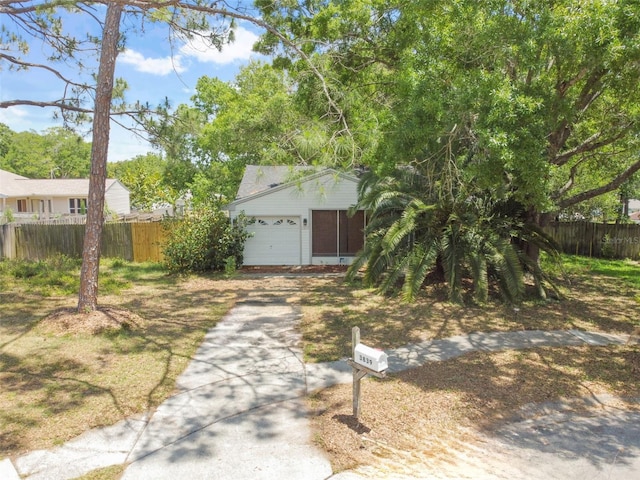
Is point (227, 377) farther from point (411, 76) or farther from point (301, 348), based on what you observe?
point (411, 76)

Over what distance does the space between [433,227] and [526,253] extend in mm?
2430

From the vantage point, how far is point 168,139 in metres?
9.06

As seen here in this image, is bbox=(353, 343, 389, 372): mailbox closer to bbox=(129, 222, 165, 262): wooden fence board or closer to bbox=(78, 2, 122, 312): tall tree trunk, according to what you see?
bbox=(78, 2, 122, 312): tall tree trunk

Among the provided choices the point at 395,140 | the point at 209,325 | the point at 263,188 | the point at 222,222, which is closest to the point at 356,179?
the point at 263,188

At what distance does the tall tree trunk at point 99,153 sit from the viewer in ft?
25.9

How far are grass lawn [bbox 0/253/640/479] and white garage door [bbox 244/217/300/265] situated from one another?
4.03 metres

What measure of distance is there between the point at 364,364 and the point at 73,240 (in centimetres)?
1537

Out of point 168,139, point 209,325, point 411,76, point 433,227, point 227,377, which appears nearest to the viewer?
point 227,377

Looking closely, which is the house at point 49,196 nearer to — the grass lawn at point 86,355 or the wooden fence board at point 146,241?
the wooden fence board at point 146,241

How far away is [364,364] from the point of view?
14.4 ft

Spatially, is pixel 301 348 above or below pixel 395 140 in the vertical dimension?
below

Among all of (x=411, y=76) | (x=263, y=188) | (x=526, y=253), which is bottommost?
(x=526, y=253)

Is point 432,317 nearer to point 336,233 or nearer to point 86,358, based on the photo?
point 86,358

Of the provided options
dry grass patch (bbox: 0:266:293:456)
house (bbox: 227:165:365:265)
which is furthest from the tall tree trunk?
house (bbox: 227:165:365:265)
